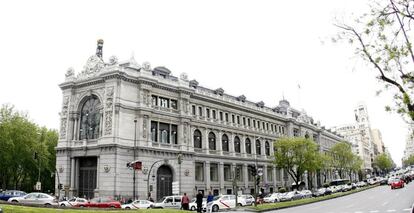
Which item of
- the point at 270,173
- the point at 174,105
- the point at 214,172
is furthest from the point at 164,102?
the point at 270,173

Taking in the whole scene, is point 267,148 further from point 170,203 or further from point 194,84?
point 170,203

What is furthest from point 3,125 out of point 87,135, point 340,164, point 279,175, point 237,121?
point 340,164

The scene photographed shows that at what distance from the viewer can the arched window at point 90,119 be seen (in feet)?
171

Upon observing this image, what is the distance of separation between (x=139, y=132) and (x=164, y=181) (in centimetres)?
828

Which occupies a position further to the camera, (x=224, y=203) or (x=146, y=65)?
(x=146, y=65)

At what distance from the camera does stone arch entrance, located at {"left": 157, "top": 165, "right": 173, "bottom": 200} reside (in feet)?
173

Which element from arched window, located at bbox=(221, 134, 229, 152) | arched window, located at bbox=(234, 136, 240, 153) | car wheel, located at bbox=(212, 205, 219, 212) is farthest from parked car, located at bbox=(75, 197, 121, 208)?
arched window, located at bbox=(234, 136, 240, 153)

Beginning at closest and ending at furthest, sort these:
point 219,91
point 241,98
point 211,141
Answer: point 211,141 < point 219,91 < point 241,98

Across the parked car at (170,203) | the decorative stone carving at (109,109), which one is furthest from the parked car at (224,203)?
the decorative stone carving at (109,109)

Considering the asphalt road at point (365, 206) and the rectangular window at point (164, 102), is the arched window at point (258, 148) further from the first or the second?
the asphalt road at point (365, 206)

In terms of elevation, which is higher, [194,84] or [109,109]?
[194,84]

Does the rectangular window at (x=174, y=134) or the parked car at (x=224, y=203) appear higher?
the rectangular window at (x=174, y=134)

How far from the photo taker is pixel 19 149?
191 feet

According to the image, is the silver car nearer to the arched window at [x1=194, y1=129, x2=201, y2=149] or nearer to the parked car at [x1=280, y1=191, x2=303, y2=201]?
the arched window at [x1=194, y1=129, x2=201, y2=149]
